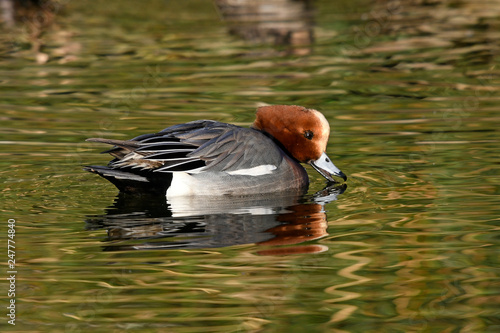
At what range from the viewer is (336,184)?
7.27 metres

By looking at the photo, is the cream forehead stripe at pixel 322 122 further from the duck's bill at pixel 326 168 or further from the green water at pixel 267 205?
the green water at pixel 267 205

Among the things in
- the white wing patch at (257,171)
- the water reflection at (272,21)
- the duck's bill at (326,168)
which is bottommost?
the duck's bill at (326,168)

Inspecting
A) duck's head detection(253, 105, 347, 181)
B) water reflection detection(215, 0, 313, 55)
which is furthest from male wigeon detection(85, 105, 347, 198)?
water reflection detection(215, 0, 313, 55)

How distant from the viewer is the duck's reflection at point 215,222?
18.5 ft

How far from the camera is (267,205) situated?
21.7 ft

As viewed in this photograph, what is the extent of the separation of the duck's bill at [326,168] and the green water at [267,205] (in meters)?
0.12

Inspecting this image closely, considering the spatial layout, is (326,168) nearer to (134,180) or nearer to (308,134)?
(308,134)

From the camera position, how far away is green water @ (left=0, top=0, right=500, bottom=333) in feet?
15.2

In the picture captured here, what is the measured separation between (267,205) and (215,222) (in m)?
0.64

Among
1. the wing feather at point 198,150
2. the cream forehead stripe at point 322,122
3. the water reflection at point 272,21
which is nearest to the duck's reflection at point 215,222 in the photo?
the wing feather at point 198,150

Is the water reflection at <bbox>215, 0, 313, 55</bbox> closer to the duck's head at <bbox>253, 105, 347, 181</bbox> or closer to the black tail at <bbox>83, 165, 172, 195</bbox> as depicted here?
the duck's head at <bbox>253, 105, 347, 181</bbox>

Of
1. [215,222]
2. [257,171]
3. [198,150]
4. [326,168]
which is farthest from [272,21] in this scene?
[215,222]

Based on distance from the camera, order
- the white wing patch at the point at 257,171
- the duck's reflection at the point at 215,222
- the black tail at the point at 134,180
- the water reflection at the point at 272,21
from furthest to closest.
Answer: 1. the water reflection at the point at 272,21
2. the white wing patch at the point at 257,171
3. the black tail at the point at 134,180
4. the duck's reflection at the point at 215,222

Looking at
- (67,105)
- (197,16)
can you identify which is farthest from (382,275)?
(197,16)
